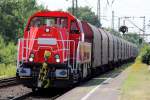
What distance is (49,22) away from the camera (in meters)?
21.7

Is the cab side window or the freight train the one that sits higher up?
the cab side window

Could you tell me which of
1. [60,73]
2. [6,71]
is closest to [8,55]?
[6,71]

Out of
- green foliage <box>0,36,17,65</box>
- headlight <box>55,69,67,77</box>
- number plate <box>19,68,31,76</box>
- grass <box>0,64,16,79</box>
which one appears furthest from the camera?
green foliage <box>0,36,17,65</box>

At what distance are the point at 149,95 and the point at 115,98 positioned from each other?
54.9 inches

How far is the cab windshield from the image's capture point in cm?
2154

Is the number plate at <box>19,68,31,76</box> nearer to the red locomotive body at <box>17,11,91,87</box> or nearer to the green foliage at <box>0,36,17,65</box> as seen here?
the red locomotive body at <box>17,11,91,87</box>

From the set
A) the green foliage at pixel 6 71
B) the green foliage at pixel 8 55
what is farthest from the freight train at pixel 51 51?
the green foliage at pixel 8 55

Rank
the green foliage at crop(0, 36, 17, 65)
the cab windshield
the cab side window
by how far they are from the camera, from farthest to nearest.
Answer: the green foliage at crop(0, 36, 17, 65) → the cab side window → the cab windshield

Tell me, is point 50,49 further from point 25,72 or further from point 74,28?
point 74,28

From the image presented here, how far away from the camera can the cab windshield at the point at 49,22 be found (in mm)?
21544

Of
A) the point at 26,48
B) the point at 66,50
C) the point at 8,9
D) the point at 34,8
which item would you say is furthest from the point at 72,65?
the point at 34,8

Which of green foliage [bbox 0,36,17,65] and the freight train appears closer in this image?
the freight train

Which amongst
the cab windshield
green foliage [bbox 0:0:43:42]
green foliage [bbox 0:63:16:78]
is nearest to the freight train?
the cab windshield

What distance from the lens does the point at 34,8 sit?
98.7 metres
